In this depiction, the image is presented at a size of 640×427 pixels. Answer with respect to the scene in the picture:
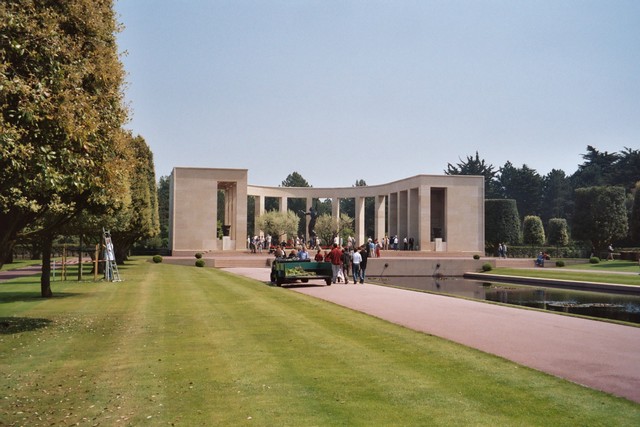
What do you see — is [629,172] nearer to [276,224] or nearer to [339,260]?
[276,224]

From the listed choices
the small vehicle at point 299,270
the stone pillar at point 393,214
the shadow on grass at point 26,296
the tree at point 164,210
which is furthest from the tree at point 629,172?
the shadow on grass at point 26,296

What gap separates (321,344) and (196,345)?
6.45ft

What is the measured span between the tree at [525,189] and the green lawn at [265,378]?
86176mm

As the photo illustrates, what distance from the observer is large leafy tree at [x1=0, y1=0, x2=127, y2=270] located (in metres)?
8.55

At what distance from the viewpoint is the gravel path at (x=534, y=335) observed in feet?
25.1

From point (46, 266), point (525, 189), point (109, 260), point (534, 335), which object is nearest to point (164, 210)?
point (525, 189)

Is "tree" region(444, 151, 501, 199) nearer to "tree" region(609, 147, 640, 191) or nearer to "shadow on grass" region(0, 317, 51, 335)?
"tree" region(609, 147, 640, 191)

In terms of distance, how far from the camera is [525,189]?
92.8 metres

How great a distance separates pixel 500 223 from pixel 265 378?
5652 centimetres

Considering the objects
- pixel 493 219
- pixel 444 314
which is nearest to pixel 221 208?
pixel 493 219

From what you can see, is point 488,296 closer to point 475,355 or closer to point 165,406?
point 475,355

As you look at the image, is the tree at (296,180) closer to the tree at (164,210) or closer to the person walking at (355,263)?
the tree at (164,210)

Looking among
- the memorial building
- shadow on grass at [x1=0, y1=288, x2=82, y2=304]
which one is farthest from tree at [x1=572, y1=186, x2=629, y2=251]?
shadow on grass at [x1=0, y1=288, x2=82, y2=304]

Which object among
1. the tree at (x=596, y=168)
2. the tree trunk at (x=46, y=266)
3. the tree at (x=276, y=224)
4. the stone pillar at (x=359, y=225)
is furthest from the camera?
the tree at (x=596, y=168)
